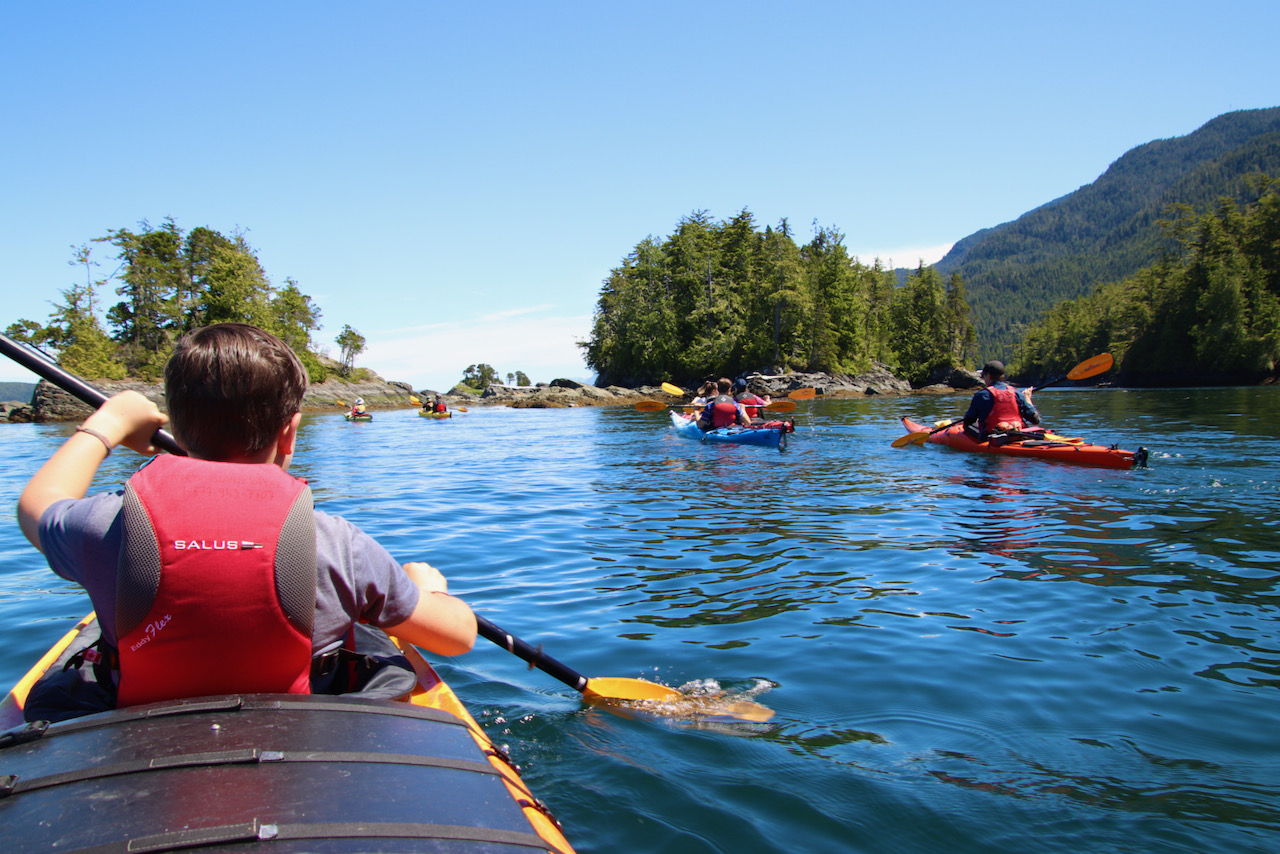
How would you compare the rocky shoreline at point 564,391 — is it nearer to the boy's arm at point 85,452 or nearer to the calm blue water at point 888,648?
the calm blue water at point 888,648

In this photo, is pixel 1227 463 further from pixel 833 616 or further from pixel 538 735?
pixel 538 735

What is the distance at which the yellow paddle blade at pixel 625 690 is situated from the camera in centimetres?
357

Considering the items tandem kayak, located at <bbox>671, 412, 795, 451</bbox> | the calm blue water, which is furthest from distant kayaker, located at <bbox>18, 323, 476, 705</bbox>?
tandem kayak, located at <bbox>671, 412, 795, 451</bbox>

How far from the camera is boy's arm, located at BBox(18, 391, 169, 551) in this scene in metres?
1.72

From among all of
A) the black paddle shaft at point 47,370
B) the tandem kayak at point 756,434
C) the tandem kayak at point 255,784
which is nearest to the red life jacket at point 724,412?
the tandem kayak at point 756,434

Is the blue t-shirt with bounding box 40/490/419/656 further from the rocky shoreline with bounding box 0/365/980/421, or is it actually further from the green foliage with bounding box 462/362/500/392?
the green foliage with bounding box 462/362/500/392

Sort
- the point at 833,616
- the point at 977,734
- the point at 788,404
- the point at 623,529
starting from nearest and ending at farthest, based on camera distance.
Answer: the point at 977,734 < the point at 833,616 < the point at 623,529 < the point at 788,404

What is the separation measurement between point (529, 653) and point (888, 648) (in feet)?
7.12

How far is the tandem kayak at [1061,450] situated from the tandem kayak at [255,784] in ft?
36.4

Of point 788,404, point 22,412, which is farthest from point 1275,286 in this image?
point 22,412

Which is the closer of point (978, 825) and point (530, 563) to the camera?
point (978, 825)

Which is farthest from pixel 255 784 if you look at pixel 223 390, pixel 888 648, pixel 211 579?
pixel 888 648

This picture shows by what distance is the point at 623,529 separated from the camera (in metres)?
7.91

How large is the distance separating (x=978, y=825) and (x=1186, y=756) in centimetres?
114
